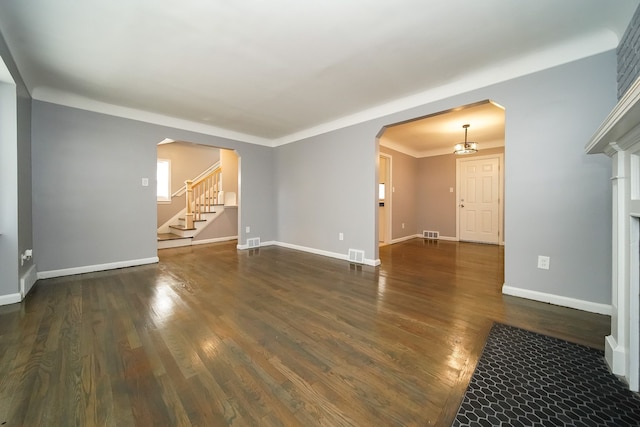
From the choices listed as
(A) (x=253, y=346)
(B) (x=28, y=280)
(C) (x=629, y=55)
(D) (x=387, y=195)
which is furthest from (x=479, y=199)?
(B) (x=28, y=280)

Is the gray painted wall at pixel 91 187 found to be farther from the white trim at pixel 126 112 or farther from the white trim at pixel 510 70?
the white trim at pixel 510 70

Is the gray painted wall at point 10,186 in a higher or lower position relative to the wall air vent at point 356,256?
higher

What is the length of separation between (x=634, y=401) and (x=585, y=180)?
1.80m

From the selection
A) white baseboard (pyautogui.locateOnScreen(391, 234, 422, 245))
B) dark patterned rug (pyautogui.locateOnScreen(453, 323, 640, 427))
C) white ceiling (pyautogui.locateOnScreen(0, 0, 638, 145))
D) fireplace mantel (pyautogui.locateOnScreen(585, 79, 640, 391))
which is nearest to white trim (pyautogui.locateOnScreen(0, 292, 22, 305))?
white ceiling (pyautogui.locateOnScreen(0, 0, 638, 145))

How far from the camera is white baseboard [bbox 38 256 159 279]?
3166 mm

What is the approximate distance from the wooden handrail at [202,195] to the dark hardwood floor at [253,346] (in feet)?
9.62

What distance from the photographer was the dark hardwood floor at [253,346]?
1158 mm

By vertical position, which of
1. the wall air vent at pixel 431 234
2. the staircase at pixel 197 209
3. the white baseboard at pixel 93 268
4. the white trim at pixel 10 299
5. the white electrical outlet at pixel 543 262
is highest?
the staircase at pixel 197 209

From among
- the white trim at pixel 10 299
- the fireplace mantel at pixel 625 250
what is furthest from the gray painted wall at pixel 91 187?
the fireplace mantel at pixel 625 250

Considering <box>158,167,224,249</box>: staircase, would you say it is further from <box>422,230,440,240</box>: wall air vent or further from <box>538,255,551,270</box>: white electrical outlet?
<box>538,255,551,270</box>: white electrical outlet

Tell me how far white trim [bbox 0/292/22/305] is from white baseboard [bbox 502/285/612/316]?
503 centimetres

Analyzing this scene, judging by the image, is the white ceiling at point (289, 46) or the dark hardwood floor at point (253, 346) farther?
the white ceiling at point (289, 46)

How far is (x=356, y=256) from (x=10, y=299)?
159 inches

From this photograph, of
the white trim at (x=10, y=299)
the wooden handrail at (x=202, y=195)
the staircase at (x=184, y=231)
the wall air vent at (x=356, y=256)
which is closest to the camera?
the white trim at (x=10, y=299)
